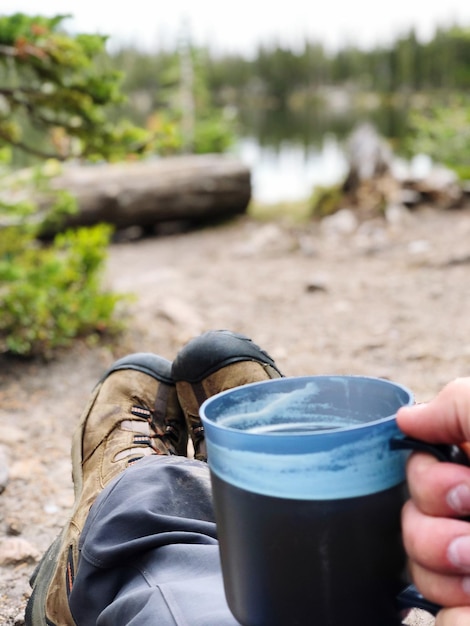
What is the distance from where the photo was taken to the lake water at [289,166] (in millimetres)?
11973

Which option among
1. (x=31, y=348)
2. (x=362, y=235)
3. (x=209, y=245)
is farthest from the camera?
(x=209, y=245)

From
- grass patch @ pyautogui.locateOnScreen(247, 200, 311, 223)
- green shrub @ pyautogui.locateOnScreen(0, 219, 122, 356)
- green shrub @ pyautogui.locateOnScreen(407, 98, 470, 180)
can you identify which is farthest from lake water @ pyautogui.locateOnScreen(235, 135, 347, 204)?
green shrub @ pyautogui.locateOnScreen(0, 219, 122, 356)

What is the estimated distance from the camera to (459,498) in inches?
28.3

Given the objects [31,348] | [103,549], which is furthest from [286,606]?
[31,348]

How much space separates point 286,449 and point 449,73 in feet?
238

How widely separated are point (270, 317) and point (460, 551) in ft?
11.7

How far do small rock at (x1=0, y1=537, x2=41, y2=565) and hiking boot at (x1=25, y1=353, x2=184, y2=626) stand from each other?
0.31 meters

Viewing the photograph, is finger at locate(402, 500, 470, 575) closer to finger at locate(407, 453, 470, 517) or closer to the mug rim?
finger at locate(407, 453, 470, 517)

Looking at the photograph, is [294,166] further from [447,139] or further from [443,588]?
[443,588]

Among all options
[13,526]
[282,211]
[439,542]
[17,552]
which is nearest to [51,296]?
[13,526]

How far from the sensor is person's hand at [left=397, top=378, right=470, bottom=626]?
72cm

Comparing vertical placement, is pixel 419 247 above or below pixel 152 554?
below

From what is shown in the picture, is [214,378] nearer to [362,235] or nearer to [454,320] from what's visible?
[454,320]

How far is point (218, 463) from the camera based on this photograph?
2.64ft
